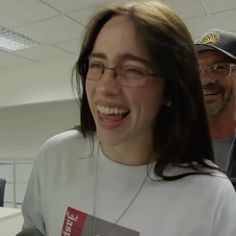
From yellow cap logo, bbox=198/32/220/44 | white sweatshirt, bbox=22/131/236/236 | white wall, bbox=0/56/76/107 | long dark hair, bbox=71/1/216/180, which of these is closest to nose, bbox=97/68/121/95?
long dark hair, bbox=71/1/216/180

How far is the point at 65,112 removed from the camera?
5957mm

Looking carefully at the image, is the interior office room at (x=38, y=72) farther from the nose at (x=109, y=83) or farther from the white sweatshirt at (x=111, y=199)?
the nose at (x=109, y=83)

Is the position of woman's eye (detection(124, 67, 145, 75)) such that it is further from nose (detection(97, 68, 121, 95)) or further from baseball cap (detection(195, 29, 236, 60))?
baseball cap (detection(195, 29, 236, 60))

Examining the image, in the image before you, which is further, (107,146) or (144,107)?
(107,146)

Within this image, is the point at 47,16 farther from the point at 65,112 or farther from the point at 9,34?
the point at 65,112

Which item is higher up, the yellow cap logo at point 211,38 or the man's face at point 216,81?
the yellow cap logo at point 211,38

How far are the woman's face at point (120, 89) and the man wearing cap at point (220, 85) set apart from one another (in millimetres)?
442

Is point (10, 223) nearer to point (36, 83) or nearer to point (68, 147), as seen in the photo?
point (68, 147)

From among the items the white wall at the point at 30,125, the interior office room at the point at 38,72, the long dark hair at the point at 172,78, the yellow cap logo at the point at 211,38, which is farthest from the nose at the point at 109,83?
the white wall at the point at 30,125

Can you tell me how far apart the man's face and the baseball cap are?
0.08ft

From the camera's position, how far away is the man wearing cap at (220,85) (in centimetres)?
129

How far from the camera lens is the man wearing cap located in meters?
1.29

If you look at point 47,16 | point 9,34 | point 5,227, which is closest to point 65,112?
point 9,34

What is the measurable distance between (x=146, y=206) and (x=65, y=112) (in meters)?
5.16
